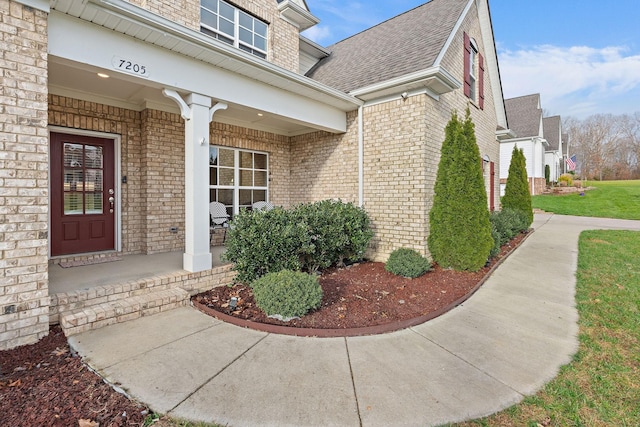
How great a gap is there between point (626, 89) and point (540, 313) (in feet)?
183

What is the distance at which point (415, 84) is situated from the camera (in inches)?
232

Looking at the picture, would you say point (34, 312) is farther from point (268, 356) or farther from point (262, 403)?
point (262, 403)

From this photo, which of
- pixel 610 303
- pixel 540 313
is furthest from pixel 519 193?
pixel 540 313

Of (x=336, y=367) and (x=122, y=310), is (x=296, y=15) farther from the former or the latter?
(x=336, y=367)

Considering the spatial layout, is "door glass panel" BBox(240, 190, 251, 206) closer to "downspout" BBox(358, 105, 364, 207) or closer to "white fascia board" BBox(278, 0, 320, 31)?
"downspout" BBox(358, 105, 364, 207)

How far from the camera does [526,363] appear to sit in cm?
289

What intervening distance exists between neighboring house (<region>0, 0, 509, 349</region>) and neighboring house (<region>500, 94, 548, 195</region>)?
13508mm

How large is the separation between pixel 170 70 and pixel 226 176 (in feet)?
11.6

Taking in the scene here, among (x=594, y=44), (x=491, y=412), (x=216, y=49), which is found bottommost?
(x=491, y=412)

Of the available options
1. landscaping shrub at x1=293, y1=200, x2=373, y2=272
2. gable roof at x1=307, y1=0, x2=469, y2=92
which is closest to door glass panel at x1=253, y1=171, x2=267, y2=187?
landscaping shrub at x1=293, y1=200, x2=373, y2=272

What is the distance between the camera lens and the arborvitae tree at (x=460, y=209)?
5.54 m

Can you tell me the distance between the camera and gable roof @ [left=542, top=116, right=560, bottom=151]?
92.1 feet

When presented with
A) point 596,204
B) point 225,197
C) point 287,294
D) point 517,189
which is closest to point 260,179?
point 225,197

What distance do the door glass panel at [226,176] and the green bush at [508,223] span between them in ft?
21.9
